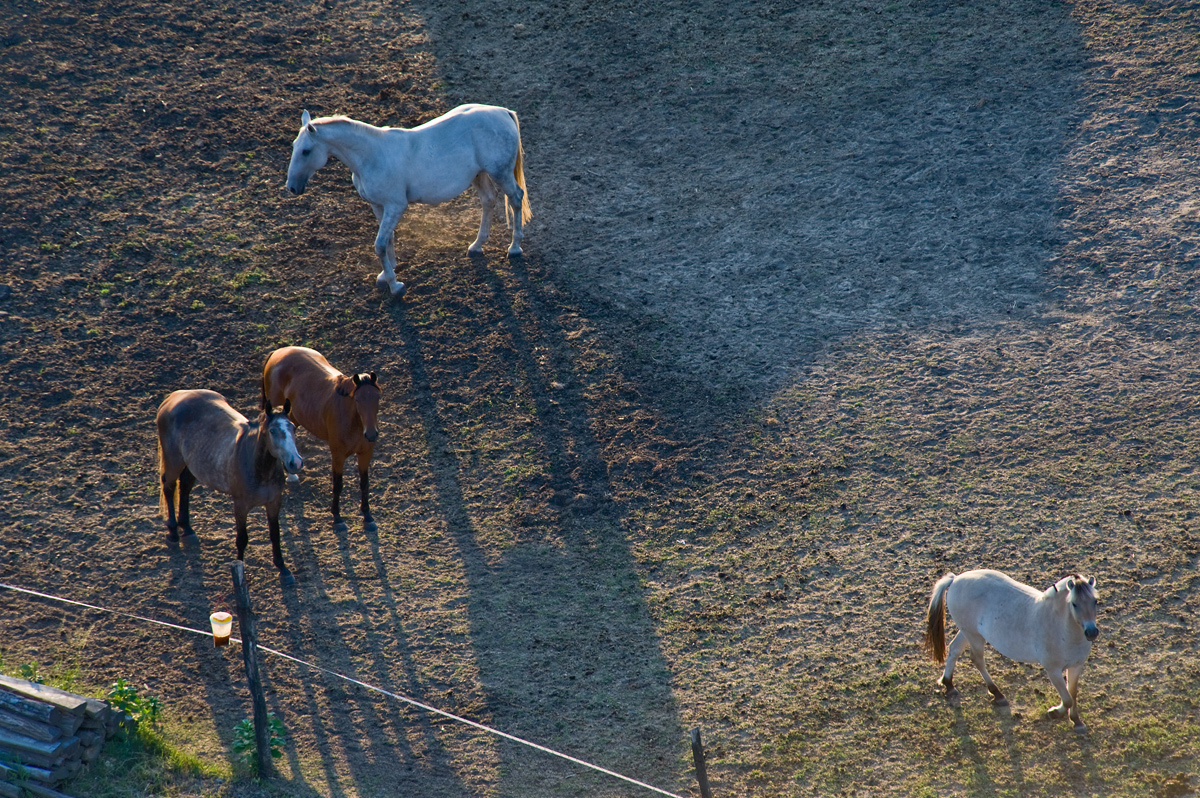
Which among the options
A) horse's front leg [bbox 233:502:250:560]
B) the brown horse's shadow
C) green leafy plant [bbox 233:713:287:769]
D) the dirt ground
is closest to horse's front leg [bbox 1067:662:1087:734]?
the dirt ground

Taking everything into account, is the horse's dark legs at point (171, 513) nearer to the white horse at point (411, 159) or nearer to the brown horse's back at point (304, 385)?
the brown horse's back at point (304, 385)

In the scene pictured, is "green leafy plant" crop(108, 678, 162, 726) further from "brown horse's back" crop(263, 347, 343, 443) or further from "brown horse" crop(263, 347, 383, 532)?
"brown horse's back" crop(263, 347, 343, 443)

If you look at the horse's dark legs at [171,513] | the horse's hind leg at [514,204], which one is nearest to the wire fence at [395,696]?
the horse's dark legs at [171,513]

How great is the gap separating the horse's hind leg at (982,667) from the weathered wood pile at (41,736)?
5705mm

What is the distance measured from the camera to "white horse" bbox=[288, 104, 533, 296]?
10.7 m

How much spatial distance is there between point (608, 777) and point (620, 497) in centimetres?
286

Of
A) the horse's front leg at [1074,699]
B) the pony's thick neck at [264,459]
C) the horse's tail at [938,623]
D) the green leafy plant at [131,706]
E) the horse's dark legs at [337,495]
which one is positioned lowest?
the horse's front leg at [1074,699]

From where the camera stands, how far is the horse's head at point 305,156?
1055 centimetres

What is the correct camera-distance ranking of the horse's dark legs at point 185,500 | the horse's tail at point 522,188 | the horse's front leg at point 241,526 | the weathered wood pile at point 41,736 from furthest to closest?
the horse's tail at point 522,188 < the horse's dark legs at point 185,500 < the horse's front leg at point 241,526 < the weathered wood pile at point 41,736

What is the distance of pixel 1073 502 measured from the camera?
27.5ft

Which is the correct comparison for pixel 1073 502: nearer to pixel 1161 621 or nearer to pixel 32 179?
pixel 1161 621

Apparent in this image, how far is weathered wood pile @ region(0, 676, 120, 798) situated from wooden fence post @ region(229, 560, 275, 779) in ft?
3.16

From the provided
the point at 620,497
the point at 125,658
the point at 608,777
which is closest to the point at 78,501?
the point at 125,658

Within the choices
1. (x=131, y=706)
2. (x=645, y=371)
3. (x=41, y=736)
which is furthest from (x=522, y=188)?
(x=41, y=736)
